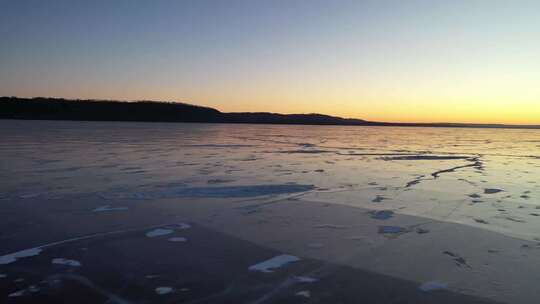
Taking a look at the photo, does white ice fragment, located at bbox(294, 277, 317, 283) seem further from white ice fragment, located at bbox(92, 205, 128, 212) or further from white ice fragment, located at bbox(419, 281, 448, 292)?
white ice fragment, located at bbox(92, 205, 128, 212)

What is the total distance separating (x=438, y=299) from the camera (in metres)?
2.71

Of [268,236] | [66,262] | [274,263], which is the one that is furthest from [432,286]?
[66,262]

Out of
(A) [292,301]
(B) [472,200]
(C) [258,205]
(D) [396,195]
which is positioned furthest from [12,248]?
(B) [472,200]

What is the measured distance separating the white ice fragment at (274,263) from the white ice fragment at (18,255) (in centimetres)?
186

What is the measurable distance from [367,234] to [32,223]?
3.61 meters

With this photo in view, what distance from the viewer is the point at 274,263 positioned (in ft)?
11.0

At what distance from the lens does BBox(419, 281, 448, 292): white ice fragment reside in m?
2.89

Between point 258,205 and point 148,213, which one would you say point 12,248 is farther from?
point 258,205

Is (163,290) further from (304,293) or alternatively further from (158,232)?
(158,232)

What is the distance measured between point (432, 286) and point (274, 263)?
1218 millimetres

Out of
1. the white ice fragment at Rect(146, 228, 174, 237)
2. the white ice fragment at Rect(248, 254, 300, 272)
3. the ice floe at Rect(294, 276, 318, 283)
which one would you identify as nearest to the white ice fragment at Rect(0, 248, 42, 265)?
the white ice fragment at Rect(146, 228, 174, 237)

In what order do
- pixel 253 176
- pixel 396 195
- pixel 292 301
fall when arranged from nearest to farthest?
pixel 292 301, pixel 396 195, pixel 253 176

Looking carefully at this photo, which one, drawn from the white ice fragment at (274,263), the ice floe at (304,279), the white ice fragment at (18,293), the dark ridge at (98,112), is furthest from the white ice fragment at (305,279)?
the dark ridge at (98,112)

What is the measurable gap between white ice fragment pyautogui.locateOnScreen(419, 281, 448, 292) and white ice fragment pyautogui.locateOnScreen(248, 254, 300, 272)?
1.03m
